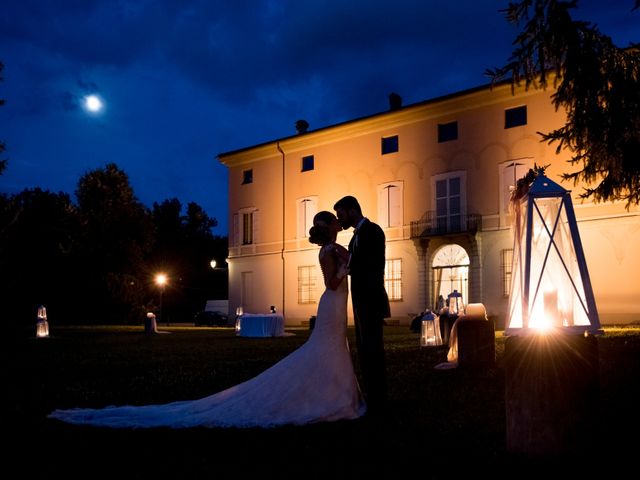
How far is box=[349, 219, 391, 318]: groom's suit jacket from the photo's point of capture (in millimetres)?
5074

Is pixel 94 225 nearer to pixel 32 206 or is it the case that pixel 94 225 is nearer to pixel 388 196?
pixel 32 206

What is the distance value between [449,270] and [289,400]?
70.3 ft

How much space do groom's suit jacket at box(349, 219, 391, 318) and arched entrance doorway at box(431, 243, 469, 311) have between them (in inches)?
808

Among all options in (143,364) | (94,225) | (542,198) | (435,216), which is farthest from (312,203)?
(542,198)

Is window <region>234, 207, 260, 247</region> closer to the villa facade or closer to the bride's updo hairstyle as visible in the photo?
the villa facade

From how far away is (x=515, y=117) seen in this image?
23.4m

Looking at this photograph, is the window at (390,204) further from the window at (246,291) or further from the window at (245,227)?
the window at (246,291)

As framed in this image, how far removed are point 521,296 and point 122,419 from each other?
3.10 meters

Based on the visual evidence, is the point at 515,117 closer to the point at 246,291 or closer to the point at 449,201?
the point at 449,201

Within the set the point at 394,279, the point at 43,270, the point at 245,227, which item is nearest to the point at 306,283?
the point at 394,279

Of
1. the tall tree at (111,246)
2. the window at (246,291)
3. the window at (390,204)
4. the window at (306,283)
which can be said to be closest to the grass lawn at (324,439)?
the window at (390,204)

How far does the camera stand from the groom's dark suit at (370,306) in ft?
16.6

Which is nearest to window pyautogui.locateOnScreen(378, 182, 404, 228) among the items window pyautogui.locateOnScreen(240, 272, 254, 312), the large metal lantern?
window pyautogui.locateOnScreen(240, 272, 254, 312)

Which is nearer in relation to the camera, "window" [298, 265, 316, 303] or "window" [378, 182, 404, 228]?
"window" [378, 182, 404, 228]
